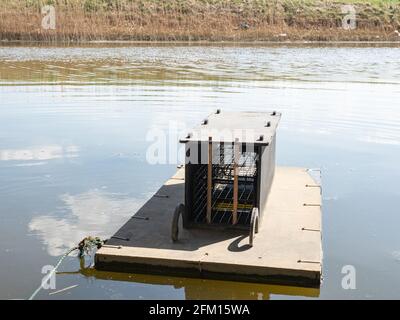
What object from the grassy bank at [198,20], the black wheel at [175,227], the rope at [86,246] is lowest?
the rope at [86,246]

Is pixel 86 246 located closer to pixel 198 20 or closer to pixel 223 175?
pixel 223 175

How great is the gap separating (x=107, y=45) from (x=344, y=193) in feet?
98.0

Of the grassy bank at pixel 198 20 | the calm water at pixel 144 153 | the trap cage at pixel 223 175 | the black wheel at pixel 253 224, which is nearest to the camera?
the calm water at pixel 144 153

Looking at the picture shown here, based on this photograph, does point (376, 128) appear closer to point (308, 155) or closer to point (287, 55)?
point (308, 155)

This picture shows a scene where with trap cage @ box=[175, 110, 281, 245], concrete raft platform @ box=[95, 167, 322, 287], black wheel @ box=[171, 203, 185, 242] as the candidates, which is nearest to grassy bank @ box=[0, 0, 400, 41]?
trap cage @ box=[175, 110, 281, 245]

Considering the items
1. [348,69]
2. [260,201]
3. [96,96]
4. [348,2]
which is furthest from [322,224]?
[348,2]

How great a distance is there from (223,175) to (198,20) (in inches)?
1521

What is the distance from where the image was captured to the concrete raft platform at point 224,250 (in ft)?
21.2

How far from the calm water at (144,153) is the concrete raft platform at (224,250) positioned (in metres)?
0.13

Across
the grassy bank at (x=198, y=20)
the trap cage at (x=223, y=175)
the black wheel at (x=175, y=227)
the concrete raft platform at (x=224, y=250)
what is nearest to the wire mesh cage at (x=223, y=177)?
the trap cage at (x=223, y=175)

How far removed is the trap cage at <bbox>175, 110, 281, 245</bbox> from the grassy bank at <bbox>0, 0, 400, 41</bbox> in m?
31.5

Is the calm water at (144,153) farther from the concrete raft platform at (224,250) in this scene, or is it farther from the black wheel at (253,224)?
the black wheel at (253,224)

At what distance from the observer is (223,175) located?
8.52 meters

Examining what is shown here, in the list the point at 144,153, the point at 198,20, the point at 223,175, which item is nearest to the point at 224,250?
the point at 223,175
